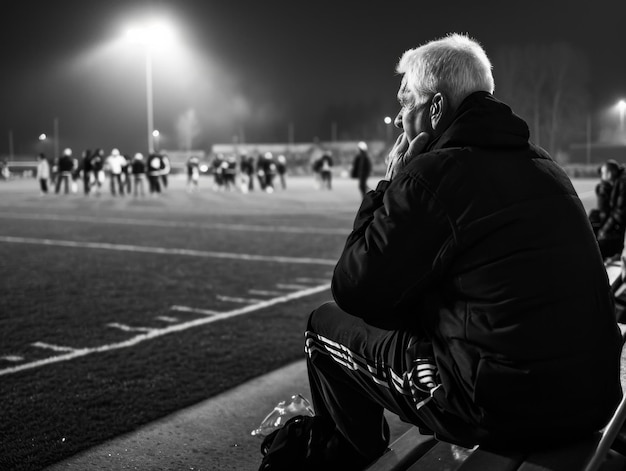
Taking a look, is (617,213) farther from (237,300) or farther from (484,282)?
(484,282)

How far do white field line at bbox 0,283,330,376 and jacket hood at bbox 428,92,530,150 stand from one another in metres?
3.56

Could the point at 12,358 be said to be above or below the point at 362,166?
below

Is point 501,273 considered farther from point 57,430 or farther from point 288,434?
point 57,430

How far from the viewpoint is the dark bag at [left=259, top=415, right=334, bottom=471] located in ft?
8.47

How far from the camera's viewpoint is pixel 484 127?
6.88 ft

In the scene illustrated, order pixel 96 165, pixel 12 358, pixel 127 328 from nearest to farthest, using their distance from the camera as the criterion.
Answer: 1. pixel 12 358
2. pixel 127 328
3. pixel 96 165

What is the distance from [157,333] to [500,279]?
4053 mm

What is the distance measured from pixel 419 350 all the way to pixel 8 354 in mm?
3739

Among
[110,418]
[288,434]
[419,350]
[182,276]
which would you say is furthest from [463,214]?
[182,276]

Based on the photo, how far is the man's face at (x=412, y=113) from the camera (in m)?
2.37

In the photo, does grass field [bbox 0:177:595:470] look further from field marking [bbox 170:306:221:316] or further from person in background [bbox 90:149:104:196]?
person in background [bbox 90:149:104:196]

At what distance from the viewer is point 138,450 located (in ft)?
10.8

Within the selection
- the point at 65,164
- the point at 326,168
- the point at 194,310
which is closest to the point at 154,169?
the point at 65,164

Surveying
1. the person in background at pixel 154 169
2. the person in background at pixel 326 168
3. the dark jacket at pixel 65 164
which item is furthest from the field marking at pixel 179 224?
the person in background at pixel 326 168
